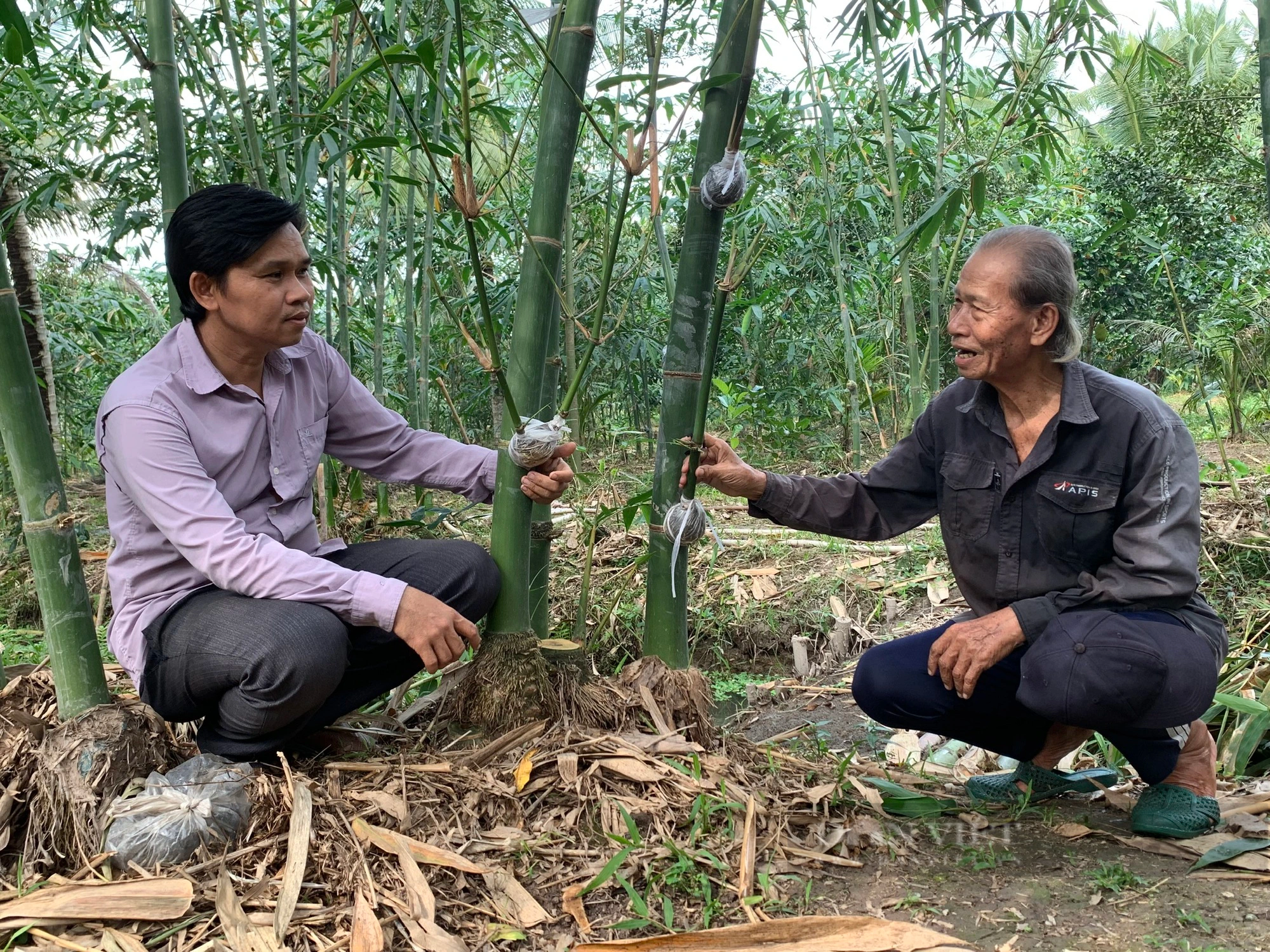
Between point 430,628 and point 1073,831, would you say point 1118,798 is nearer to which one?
point 1073,831

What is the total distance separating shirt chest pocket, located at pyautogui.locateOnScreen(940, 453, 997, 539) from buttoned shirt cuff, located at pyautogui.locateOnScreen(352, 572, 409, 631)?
1153 mm

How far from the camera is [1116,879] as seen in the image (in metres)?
1.76

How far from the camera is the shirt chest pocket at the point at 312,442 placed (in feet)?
6.91

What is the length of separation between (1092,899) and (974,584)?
26.1 inches

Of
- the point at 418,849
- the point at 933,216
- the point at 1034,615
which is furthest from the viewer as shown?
the point at 933,216

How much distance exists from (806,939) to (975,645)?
672 mm

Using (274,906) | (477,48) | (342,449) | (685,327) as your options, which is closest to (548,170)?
(685,327)

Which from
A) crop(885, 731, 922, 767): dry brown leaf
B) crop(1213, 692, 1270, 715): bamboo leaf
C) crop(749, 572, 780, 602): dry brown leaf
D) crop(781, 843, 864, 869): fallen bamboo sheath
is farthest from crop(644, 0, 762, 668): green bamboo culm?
crop(749, 572, 780, 602): dry brown leaf

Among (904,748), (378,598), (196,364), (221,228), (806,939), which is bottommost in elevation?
(904,748)

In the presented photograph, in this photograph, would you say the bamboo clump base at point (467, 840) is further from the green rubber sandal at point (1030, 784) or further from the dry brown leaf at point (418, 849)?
the green rubber sandal at point (1030, 784)

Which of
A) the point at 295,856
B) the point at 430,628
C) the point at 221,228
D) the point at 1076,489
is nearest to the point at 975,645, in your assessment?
the point at 1076,489

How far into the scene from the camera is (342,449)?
7.56 ft

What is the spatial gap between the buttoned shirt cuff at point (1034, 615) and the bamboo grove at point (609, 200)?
647 mm

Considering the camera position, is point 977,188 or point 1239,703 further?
point 977,188
